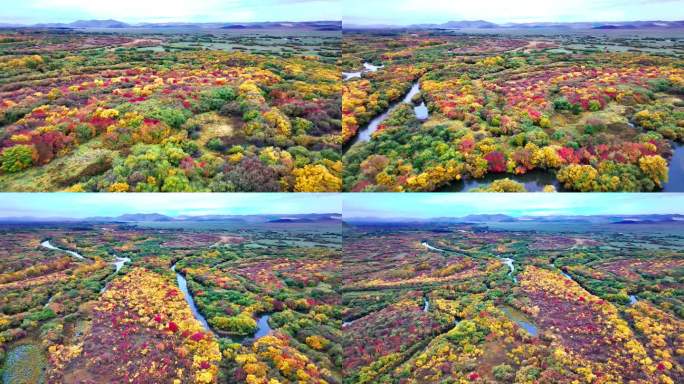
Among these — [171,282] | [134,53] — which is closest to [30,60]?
[134,53]

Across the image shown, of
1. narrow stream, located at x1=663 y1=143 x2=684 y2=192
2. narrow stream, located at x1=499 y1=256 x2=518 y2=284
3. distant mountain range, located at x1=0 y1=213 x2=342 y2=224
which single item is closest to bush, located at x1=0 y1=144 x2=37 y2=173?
distant mountain range, located at x1=0 y1=213 x2=342 y2=224

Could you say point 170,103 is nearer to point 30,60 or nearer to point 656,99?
point 30,60

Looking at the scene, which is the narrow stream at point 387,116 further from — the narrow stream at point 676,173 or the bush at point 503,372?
the bush at point 503,372

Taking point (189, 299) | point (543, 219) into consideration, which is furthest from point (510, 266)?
point (189, 299)

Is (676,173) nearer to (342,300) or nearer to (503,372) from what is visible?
(503,372)

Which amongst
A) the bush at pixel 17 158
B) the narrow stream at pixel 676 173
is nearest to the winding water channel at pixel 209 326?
the bush at pixel 17 158

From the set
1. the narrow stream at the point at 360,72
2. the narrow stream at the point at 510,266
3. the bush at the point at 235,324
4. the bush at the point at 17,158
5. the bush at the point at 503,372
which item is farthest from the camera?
the narrow stream at the point at 510,266

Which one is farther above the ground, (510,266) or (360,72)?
(360,72)

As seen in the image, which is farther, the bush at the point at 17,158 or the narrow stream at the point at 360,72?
the narrow stream at the point at 360,72

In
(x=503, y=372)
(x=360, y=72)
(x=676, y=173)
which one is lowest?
(x=503, y=372)

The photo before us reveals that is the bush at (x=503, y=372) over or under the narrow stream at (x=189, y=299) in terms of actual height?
under

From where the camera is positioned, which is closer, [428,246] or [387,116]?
[387,116]
